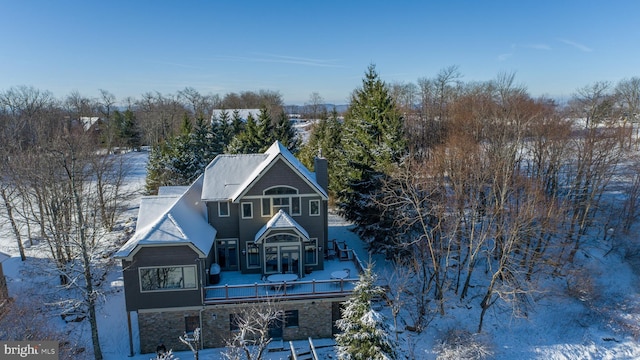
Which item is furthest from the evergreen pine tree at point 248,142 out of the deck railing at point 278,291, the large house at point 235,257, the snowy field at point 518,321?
the deck railing at point 278,291

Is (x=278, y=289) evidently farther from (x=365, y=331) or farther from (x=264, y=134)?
(x=264, y=134)

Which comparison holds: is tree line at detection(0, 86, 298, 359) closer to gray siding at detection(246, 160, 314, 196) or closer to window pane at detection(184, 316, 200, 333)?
window pane at detection(184, 316, 200, 333)

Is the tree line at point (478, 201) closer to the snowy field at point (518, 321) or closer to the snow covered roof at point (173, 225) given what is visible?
the snowy field at point (518, 321)

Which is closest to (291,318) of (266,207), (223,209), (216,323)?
(216,323)

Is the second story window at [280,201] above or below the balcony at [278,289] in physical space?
above

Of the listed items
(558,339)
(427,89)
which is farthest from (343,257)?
(427,89)

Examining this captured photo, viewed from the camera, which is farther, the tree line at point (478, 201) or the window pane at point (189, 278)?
the tree line at point (478, 201)

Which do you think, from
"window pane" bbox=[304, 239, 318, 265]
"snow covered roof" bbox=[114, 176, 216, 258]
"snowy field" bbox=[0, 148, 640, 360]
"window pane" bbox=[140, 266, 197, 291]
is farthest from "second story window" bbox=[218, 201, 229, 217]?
"snowy field" bbox=[0, 148, 640, 360]
